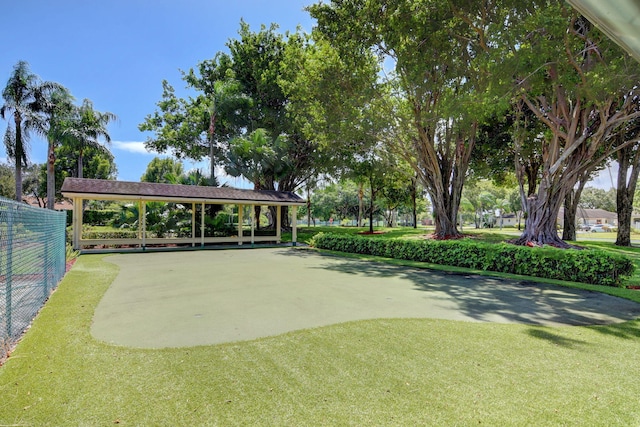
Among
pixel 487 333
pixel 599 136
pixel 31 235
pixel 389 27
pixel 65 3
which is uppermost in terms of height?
pixel 389 27

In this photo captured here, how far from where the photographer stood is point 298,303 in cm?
608

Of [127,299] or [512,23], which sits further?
[512,23]

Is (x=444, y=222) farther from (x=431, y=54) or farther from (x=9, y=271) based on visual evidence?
(x=9, y=271)

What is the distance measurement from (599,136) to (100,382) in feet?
50.7

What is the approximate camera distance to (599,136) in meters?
12.1

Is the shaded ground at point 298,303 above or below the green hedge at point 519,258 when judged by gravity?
below

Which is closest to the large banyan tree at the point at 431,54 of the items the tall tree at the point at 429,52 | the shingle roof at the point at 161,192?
the tall tree at the point at 429,52

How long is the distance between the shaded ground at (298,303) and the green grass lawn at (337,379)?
470mm

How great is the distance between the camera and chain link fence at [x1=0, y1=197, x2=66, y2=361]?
12.2 feet

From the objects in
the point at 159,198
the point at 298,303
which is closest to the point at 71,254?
the point at 159,198

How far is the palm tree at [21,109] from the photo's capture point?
19.2m

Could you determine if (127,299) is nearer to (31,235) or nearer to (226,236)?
(31,235)

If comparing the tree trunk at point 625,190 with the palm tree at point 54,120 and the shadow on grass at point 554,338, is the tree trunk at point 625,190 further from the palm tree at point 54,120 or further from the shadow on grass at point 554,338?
the palm tree at point 54,120

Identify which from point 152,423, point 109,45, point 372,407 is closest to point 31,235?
point 152,423
